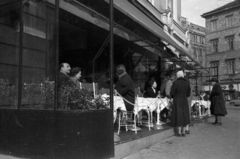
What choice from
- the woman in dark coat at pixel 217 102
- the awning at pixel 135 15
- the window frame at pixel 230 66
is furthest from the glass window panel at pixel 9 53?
the window frame at pixel 230 66

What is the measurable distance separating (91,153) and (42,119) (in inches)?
39.8

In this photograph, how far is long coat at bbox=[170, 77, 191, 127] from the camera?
22.4 ft

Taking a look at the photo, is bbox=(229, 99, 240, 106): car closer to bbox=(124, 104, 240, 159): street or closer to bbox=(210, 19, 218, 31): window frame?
bbox=(210, 19, 218, 31): window frame

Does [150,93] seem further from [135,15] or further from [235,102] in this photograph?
[235,102]

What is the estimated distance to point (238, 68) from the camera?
113 feet

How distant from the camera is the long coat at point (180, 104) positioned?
269 inches

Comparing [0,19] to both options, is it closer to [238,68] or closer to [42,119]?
[42,119]

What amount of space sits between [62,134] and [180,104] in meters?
3.79

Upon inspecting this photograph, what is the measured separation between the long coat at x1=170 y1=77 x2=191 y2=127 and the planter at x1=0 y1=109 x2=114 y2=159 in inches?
116

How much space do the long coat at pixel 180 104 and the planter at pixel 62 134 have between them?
9.67 feet

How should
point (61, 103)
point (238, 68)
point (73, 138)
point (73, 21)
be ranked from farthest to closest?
point (238, 68), point (73, 21), point (61, 103), point (73, 138)

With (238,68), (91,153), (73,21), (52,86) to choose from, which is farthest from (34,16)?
(238,68)

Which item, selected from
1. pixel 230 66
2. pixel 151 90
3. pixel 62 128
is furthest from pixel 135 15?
pixel 230 66

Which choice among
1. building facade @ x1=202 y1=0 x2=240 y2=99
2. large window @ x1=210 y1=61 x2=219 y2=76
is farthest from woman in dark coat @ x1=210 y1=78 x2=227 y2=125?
building facade @ x1=202 y1=0 x2=240 y2=99
